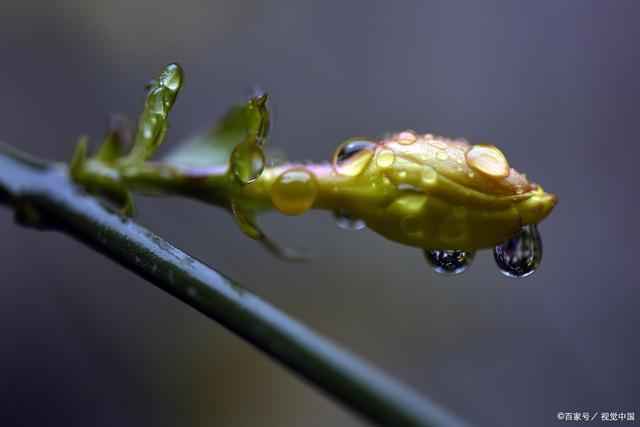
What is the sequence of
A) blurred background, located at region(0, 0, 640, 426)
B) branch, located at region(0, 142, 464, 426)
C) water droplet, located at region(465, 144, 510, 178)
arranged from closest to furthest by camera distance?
branch, located at region(0, 142, 464, 426), water droplet, located at region(465, 144, 510, 178), blurred background, located at region(0, 0, 640, 426)

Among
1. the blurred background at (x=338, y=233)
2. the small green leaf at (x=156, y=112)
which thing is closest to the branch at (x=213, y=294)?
the small green leaf at (x=156, y=112)

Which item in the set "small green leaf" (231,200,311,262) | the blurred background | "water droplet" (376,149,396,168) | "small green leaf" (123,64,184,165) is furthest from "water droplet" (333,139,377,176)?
the blurred background

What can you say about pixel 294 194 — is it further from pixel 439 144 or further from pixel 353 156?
pixel 439 144

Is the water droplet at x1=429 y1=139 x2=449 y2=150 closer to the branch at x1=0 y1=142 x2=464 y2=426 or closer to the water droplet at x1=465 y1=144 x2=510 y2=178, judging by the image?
the water droplet at x1=465 y1=144 x2=510 y2=178

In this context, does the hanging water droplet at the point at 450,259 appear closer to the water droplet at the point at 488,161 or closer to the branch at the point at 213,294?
the water droplet at the point at 488,161

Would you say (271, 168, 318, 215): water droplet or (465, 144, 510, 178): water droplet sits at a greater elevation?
(465, 144, 510, 178): water droplet

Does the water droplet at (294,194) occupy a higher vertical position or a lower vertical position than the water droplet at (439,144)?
lower
